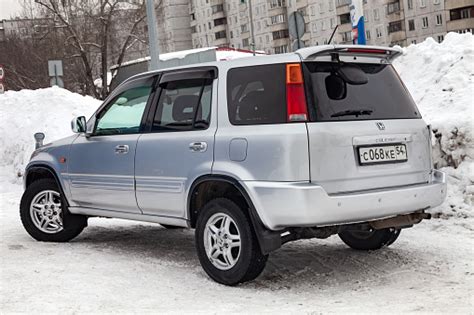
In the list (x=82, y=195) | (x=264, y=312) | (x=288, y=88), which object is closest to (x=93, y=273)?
(x=82, y=195)

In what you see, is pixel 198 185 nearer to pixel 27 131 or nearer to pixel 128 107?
pixel 128 107

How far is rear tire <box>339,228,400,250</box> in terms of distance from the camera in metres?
6.46

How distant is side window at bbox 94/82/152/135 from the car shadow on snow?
127 cm

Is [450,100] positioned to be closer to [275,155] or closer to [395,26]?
[275,155]

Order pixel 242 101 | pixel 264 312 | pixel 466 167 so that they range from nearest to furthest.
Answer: pixel 264 312 → pixel 242 101 → pixel 466 167

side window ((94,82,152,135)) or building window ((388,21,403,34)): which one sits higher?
building window ((388,21,403,34))

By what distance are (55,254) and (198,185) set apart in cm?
199

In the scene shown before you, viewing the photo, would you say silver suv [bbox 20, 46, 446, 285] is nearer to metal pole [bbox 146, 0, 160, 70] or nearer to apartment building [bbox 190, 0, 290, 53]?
metal pole [bbox 146, 0, 160, 70]

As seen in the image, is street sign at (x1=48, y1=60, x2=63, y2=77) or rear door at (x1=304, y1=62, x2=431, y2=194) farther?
street sign at (x1=48, y1=60, x2=63, y2=77)

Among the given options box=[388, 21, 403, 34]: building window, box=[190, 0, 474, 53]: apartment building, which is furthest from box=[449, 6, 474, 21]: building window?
box=[388, 21, 403, 34]: building window

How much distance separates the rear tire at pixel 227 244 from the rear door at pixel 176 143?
1.05 ft

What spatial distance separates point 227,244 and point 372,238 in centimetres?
174

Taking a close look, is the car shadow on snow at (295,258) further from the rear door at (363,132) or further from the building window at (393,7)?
the building window at (393,7)

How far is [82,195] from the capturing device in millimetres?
7047
